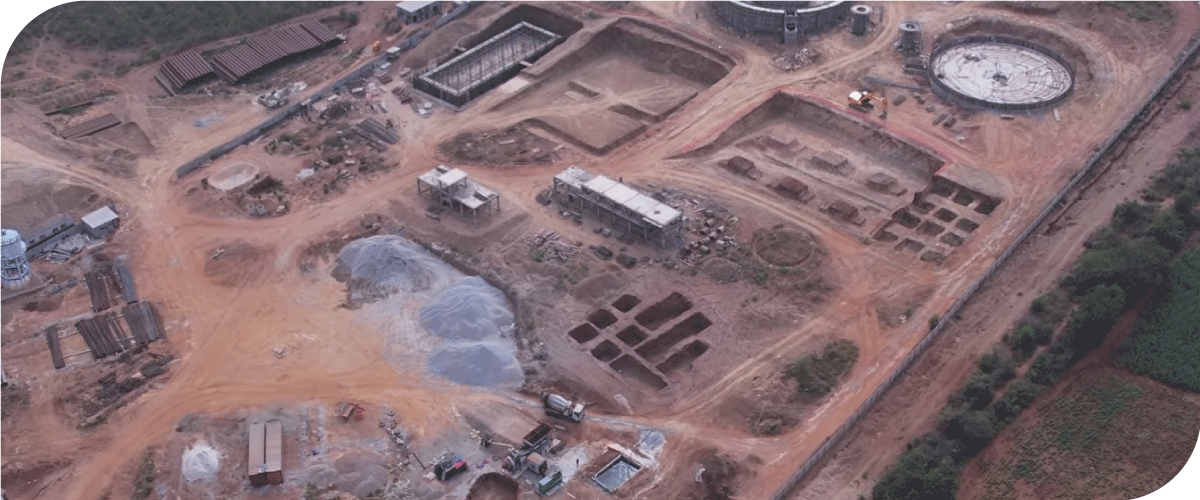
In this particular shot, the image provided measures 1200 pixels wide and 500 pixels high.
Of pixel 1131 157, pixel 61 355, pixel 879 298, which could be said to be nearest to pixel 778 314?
pixel 879 298

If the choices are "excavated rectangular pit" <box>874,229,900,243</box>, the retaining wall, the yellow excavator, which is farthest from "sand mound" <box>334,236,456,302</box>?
the yellow excavator

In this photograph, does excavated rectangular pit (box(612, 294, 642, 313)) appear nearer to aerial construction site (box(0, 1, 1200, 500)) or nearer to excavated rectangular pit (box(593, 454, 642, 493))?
aerial construction site (box(0, 1, 1200, 500))

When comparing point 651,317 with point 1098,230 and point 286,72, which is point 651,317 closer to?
point 1098,230

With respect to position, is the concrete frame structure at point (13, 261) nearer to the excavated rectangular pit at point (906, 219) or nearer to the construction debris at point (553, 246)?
the construction debris at point (553, 246)

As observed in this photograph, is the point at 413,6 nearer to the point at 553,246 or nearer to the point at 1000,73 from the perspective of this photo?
the point at 553,246

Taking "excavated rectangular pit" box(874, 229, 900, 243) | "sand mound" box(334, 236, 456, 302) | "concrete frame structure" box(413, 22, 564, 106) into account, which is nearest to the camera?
"sand mound" box(334, 236, 456, 302)

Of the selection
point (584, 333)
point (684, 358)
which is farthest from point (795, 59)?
point (584, 333)
